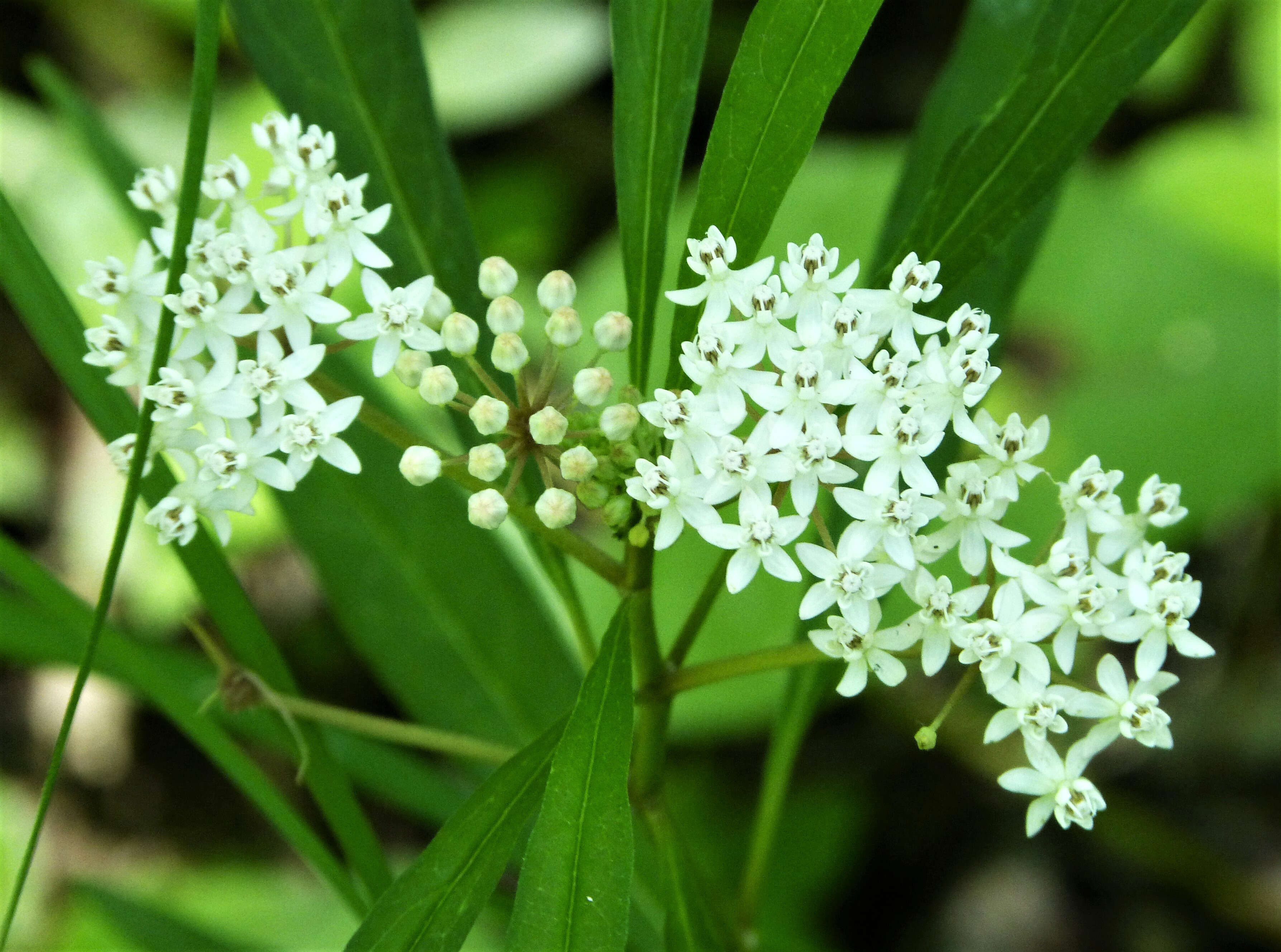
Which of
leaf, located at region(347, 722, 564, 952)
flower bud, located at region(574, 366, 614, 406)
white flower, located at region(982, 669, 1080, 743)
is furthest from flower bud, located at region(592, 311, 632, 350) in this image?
white flower, located at region(982, 669, 1080, 743)

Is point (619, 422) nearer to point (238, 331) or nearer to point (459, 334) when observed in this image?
point (459, 334)

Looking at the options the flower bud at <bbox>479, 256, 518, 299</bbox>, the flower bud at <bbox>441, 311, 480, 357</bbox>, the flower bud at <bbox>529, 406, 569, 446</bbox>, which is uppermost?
the flower bud at <bbox>479, 256, 518, 299</bbox>

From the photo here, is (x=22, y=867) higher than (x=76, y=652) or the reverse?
the reverse

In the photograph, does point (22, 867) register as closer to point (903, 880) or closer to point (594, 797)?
point (594, 797)

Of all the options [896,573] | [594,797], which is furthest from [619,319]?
[594,797]

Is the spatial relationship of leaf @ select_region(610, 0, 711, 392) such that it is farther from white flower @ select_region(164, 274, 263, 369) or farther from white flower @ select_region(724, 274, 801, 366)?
white flower @ select_region(164, 274, 263, 369)

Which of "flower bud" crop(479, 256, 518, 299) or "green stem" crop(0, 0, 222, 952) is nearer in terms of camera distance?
"green stem" crop(0, 0, 222, 952)

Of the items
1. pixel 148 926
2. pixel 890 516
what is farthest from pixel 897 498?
pixel 148 926
